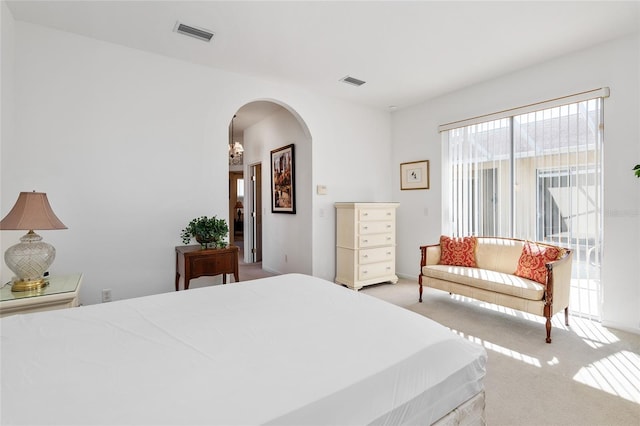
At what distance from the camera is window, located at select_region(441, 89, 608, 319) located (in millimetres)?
3230

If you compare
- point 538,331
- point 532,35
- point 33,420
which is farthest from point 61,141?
point 538,331

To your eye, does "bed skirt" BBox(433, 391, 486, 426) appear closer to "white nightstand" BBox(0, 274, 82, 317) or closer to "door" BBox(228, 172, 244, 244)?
"white nightstand" BBox(0, 274, 82, 317)

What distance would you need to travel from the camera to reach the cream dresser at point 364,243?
4320 millimetres

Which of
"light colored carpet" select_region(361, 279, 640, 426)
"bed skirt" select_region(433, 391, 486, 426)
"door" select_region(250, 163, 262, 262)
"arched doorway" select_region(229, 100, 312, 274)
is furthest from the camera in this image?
"door" select_region(250, 163, 262, 262)

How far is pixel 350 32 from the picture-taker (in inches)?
112

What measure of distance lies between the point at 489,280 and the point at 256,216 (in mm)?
4508

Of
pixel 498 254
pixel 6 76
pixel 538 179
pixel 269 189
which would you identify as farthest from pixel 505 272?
pixel 6 76

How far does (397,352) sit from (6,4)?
12.4 feet

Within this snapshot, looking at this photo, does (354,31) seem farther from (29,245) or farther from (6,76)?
(29,245)

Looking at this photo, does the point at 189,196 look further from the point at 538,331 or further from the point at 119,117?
the point at 538,331

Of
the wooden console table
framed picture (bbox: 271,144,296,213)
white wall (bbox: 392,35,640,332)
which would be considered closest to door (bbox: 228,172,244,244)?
framed picture (bbox: 271,144,296,213)

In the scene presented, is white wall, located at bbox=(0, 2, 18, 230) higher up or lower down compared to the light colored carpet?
higher up

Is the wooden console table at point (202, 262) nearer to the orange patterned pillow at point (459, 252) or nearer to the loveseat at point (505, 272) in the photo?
the loveseat at point (505, 272)

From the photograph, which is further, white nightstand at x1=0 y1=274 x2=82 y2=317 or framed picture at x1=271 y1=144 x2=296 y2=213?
framed picture at x1=271 y1=144 x2=296 y2=213
